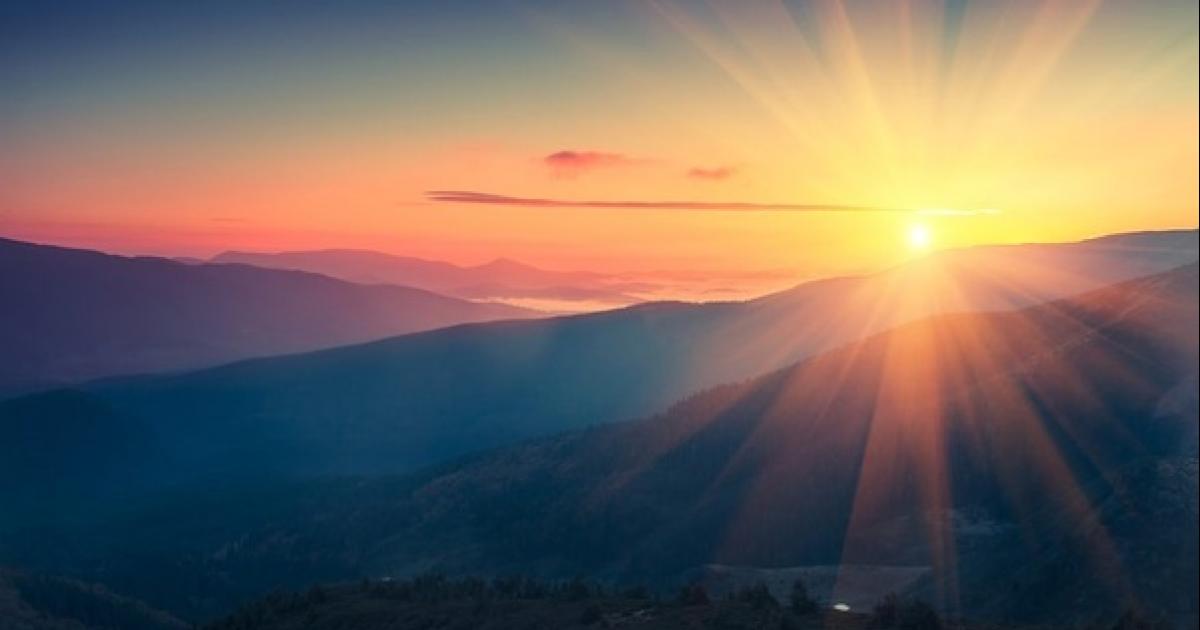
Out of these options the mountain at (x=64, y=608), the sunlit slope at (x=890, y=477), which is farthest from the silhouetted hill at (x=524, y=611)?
the sunlit slope at (x=890, y=477)

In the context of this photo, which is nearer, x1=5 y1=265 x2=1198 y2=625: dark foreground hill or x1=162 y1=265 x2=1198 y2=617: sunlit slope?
x1=5 y1=265 x2=1198 y2=625: dark foreground hill

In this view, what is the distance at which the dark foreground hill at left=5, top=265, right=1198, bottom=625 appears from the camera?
60062mm

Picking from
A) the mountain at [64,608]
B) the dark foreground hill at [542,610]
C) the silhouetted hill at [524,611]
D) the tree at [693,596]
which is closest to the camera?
the dark foreground hill at [542,610]

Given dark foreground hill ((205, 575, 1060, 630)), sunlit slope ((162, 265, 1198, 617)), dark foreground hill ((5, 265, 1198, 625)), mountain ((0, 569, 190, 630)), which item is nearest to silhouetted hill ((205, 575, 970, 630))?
dark foreground hill ((205, 575, 1060, 630))

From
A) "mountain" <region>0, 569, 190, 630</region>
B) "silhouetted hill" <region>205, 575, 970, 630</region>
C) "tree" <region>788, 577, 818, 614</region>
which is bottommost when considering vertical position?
"mountain" <region>0, 569, 190, 630</region>

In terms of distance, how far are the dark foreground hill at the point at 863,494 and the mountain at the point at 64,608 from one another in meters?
27.9

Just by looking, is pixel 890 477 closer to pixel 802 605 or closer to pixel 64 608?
pixel 64 608

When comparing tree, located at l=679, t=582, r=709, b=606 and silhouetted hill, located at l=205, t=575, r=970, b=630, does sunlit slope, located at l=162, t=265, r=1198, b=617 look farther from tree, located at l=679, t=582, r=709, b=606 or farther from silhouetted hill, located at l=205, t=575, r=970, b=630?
tree, located at l=679, t=582, r=709, b=606

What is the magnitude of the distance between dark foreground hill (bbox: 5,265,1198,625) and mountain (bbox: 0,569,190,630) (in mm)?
27897

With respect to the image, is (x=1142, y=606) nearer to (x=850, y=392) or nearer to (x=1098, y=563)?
(x=1098, y=563)

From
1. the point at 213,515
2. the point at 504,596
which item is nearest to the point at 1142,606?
the point at 504,596

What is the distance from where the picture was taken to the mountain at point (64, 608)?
62688 mm

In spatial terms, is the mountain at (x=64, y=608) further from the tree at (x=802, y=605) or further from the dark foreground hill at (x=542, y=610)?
the tree at (x=802, y=605)

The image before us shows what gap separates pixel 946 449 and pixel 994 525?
1369 cm
